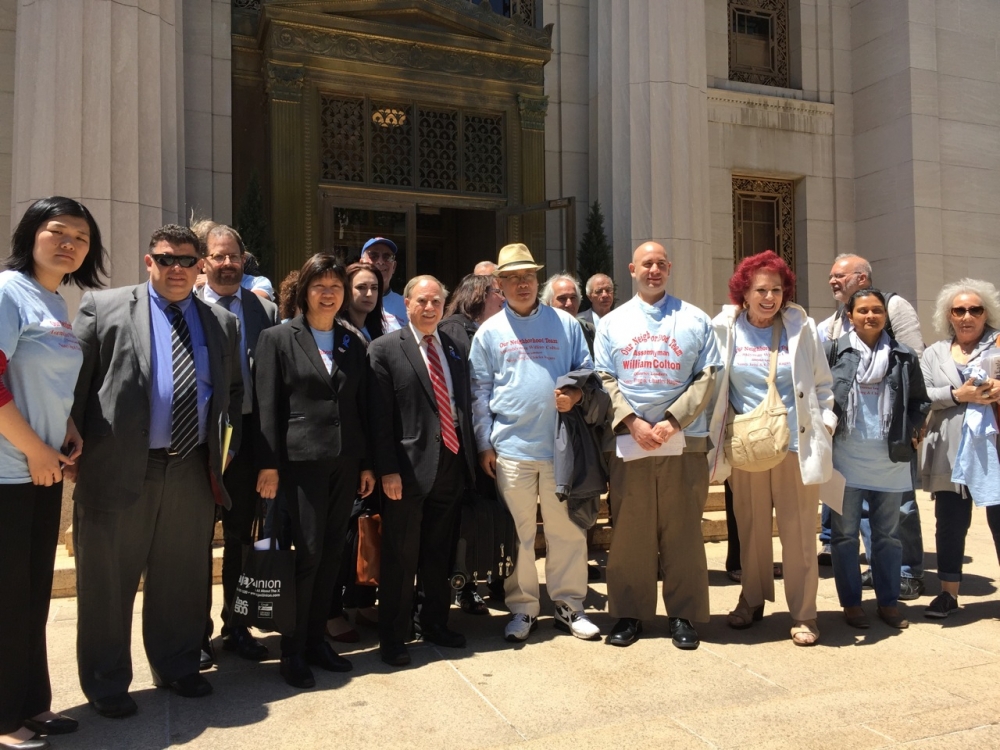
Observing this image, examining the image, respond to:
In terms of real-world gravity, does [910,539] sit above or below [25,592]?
below

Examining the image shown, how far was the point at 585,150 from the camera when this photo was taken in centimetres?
1136

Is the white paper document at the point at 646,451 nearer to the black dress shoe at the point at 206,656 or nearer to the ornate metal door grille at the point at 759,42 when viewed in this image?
the black dress shoe at the point at 206,656

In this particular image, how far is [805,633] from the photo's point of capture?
193 inches

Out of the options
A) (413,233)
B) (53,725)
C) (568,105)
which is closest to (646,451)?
(53,725)

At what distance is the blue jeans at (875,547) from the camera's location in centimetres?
523

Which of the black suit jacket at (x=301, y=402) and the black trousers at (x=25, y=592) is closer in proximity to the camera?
the black trousers at (x=25, y=592)

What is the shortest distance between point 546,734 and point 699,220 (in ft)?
25.6

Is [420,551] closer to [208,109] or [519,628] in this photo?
[519,628]

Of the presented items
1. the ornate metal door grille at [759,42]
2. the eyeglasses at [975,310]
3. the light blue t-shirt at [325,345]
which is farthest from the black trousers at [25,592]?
the ornate metal door grille at [759,42]

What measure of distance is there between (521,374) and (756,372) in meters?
1.39

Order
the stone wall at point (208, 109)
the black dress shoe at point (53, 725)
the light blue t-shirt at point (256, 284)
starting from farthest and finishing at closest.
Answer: the stone wall at point (208, 109) < the light blue t-shirt at point (256, 284) < the black dress shoe at point (53, 725)

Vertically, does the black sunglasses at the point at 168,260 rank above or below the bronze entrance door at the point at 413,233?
below

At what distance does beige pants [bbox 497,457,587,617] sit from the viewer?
4.99m

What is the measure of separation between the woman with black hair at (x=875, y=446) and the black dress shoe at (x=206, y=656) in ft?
12.1
